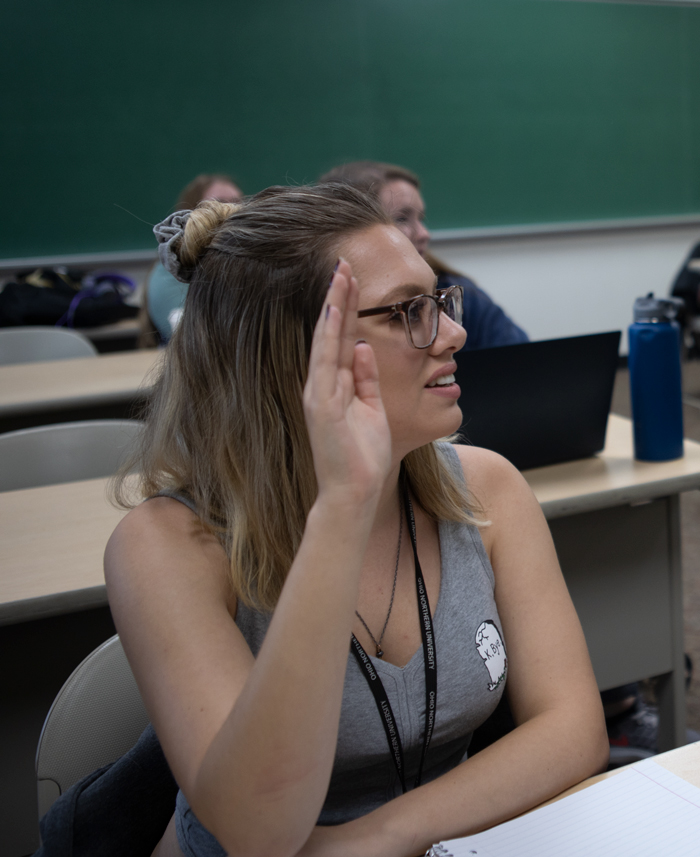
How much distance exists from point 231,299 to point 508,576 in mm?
474

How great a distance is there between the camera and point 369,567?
982mm

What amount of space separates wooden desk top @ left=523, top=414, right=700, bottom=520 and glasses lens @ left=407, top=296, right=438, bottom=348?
0.58 m

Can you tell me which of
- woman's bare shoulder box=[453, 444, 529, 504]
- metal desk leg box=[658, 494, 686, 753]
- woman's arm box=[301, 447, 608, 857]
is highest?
woman's bare shoulder box=[453, 444, 529, 504]

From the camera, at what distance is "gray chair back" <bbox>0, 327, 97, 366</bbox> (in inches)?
119

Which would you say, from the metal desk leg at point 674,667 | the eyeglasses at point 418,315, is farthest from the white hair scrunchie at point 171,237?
the metal desk leg at point 674,667

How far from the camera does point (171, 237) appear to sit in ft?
3.17

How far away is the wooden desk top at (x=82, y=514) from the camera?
117 centimetres

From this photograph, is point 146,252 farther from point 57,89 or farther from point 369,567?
point 369,567

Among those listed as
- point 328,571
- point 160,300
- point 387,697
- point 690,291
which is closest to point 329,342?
point 328,571

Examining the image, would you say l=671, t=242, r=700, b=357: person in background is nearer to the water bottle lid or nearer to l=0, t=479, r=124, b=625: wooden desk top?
the water bottle lid

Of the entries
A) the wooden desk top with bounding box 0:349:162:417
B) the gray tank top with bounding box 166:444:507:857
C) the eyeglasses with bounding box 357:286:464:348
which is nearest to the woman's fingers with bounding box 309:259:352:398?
the eyeglasses with bounding box 357:286:464:348

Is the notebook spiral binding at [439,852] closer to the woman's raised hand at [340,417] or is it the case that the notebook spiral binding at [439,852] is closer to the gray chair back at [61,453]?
the woman's raised hand at [340,417]

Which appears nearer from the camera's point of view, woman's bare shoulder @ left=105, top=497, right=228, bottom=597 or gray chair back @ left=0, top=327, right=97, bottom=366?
woman's bare shoulder @ left=105, top=497, right=228, bottom=597

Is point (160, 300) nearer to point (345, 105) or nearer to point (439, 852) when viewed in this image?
point (345, 105)
